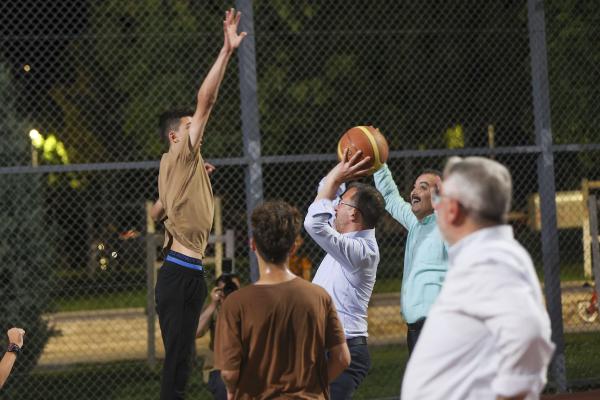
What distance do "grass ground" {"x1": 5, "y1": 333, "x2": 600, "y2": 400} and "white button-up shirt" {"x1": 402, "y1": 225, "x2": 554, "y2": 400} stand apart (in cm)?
589

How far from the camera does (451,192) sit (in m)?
3.06

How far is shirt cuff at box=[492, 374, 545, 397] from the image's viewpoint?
293cm

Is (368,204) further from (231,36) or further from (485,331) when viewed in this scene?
Answer: (485,331)

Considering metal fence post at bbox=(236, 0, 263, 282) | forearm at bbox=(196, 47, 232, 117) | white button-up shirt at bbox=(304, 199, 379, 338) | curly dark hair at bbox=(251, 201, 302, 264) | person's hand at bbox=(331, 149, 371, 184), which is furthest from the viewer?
metal fence post at bbox=(236, 0, 263, 282)

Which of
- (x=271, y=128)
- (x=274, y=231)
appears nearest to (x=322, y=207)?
(x=274, y=231)

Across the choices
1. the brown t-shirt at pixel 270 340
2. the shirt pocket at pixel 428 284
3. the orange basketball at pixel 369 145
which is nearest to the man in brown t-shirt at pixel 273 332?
the brown t-shirt at pixel 270 340

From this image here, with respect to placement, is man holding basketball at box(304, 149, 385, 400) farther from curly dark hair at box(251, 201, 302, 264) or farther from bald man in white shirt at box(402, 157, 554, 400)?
bald man in white shirt at box(402, 157, 554, 400)

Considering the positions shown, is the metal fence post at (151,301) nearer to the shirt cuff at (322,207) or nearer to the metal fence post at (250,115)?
the metal fence post at (250,115)

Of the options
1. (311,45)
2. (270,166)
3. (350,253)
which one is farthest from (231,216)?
(350,253)

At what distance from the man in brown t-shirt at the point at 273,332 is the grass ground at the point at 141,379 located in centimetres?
509

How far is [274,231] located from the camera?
3.97 meters

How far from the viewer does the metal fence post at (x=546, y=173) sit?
28.4 ft

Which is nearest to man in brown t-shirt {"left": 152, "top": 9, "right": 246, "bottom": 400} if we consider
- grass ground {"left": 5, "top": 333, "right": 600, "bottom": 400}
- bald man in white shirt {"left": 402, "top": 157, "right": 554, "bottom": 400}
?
bald man in white shirt {"left": 402, "top": 157, "right": 554, "bottom": 400}

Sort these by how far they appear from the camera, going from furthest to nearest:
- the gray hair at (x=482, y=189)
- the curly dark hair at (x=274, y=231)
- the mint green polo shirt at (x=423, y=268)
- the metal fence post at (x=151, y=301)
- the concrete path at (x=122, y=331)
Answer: the concrete path at (x=122, y=331)
the metal fence post at (x=151, y=301)
the mint green polo shirt at (x=423, y=268)
the curly dark hair at (x=274, y=231)
the gray hair at (x=482, y=189)
